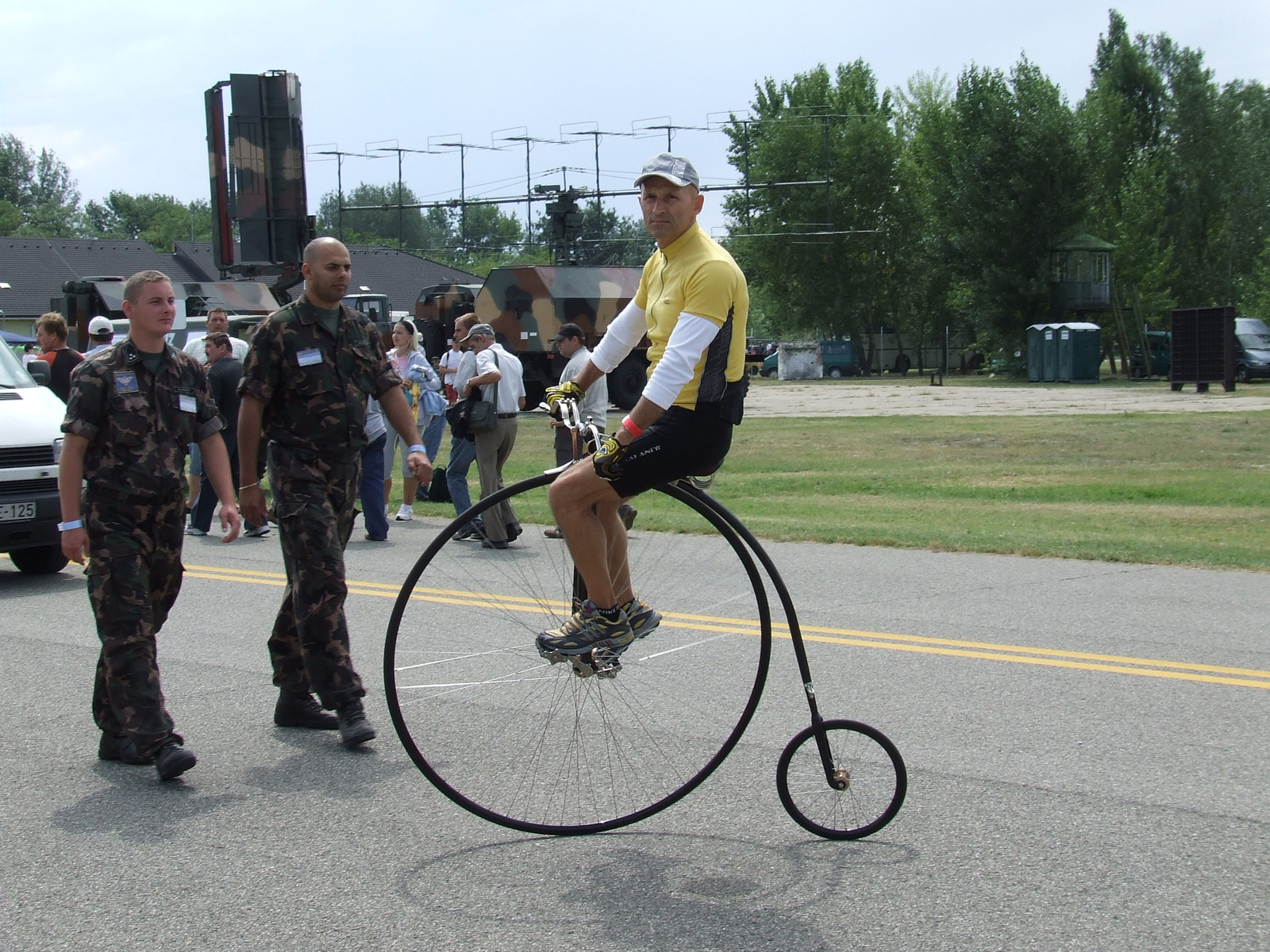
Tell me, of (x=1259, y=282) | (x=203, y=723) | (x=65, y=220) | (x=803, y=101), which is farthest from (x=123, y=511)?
(x=65, y=220)

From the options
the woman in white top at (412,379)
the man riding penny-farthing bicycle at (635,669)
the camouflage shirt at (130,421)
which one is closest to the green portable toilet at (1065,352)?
the woman in white top at (412,379)

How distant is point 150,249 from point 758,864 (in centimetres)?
8072

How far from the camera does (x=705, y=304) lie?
165 inches

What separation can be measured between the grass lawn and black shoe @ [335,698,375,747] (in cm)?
675

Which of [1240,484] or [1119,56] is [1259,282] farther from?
[1240,484]

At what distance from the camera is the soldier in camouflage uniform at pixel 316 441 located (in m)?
5.66

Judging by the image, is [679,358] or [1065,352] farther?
[1065,352]

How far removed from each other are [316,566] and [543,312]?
26944 mm

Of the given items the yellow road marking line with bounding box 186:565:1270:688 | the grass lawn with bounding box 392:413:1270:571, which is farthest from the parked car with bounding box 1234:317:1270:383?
the yellow road marking line with bounding box 186:565:1270:688

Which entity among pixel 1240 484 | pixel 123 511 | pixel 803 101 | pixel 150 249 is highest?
pixel 803 101

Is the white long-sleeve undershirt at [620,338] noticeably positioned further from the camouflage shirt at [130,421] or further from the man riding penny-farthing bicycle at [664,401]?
the camouflage shirt at [130,421]

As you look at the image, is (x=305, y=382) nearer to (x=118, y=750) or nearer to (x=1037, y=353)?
(x=118, y=750)

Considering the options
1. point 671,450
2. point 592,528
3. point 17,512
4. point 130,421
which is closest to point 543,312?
point 17,512

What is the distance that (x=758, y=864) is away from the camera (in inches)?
169
